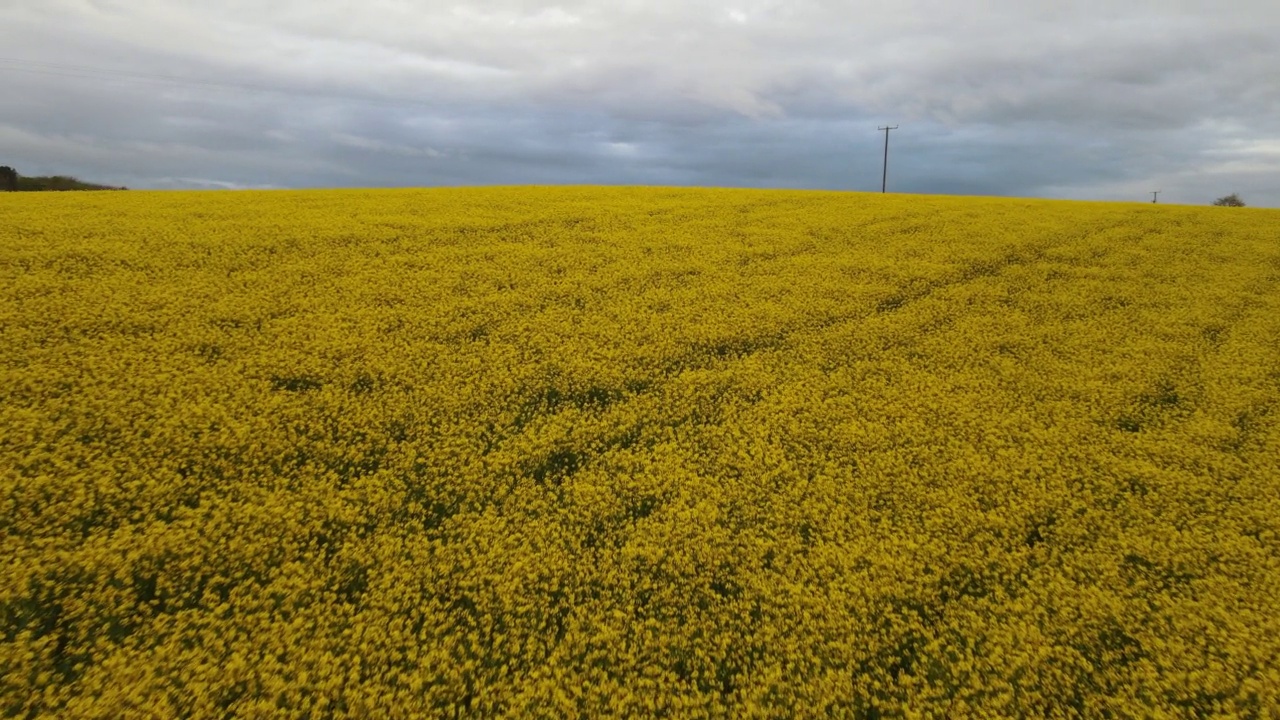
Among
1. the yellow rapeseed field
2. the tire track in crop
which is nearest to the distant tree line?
the yellow rapeseed field

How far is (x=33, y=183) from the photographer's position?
142 feet

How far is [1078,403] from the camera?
388 inches

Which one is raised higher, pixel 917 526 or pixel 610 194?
pixel 610 194

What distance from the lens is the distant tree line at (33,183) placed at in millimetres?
33250

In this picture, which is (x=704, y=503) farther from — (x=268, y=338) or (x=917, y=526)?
(x=268, y=338)

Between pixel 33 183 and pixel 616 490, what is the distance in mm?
56475

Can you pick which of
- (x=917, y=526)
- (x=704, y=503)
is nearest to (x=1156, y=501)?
(x=917, y=526)

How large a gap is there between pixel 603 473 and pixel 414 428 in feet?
9.19

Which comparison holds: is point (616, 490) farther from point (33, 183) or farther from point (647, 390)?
point (33, 183)

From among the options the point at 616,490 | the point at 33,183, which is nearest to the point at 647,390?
the point at 616,490

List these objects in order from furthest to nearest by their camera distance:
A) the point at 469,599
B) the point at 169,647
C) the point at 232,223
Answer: the point at 232,223
the point at 469,599
the point at 169,647

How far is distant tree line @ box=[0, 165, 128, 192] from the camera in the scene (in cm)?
3325

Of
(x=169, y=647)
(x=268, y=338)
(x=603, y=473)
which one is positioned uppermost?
(x=268, y=338)

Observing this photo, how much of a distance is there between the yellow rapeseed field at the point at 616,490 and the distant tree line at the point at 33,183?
89.7ft
